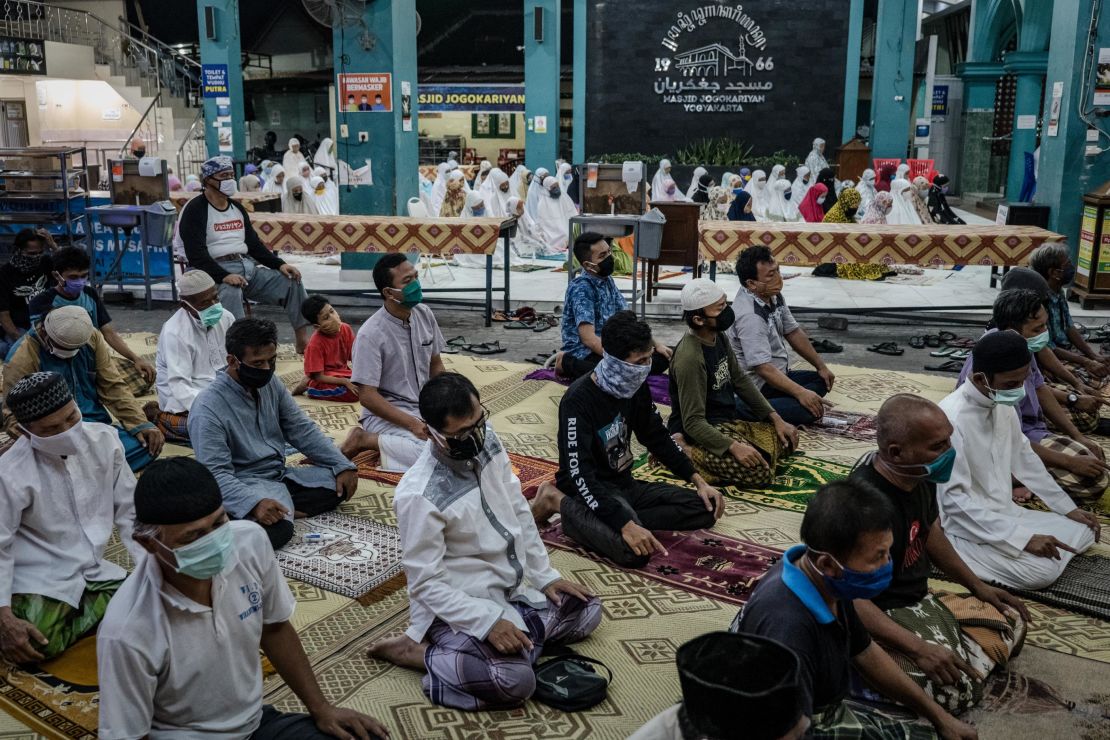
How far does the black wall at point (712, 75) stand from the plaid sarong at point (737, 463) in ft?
56.5

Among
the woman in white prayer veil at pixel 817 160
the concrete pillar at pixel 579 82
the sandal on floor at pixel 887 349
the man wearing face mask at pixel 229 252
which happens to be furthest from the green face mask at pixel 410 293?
the concrete pillar at pixel 579 82

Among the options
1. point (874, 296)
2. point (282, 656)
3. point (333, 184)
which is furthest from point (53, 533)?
point (333, 184)

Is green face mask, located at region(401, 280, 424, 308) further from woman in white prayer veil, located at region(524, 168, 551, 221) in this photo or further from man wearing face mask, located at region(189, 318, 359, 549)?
woman in white prayer veil, located at region(524, 168, 551, 221)

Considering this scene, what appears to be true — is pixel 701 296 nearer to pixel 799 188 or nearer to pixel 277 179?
pixel 277 179

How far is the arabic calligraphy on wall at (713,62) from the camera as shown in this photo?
2103cm

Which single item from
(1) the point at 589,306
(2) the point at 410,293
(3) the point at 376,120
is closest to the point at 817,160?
(3) the point at 376,120

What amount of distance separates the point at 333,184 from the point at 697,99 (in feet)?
27.7

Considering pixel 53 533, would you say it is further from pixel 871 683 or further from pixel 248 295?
pixel 248 295

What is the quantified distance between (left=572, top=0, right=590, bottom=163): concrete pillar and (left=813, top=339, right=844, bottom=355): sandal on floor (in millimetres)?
14128

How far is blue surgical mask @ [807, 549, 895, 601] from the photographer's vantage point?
232 centimetres

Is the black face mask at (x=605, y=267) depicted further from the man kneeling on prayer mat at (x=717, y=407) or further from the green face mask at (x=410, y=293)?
the green face mask at (x=410, y=293)

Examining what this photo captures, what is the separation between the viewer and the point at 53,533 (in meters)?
3.36

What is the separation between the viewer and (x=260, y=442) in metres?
4.30

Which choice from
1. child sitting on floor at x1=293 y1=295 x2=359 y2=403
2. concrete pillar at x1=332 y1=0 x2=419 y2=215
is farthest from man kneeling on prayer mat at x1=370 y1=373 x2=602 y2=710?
concrete pillar at x1=332 y1=0 x2=419 y2=215
